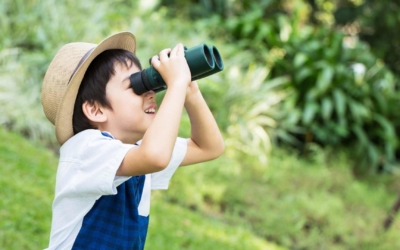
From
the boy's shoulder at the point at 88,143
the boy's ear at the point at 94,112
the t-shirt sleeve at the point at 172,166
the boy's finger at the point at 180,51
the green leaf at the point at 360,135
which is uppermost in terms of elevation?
the boy's finger at the point at 180,51

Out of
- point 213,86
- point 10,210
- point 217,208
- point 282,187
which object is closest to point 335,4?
point 213,86

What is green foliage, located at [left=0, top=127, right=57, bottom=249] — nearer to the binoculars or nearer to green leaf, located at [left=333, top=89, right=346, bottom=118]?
the binoculars

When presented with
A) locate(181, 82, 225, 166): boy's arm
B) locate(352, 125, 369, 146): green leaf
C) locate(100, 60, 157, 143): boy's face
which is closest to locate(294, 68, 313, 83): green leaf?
locate(352, 125, 369, 146): green leaf

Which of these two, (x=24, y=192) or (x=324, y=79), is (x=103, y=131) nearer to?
→ (x=24, y=192)

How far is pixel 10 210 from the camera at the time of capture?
3500 mm

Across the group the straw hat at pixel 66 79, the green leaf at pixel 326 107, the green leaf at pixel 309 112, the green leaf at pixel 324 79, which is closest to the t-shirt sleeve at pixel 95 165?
the straw hat at pixel 66 79

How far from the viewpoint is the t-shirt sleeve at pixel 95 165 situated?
1.72 meters

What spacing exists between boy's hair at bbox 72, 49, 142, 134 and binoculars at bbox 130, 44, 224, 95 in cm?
10

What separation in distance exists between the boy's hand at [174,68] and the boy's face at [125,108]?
139 mm

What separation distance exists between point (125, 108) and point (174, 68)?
22 centimetres

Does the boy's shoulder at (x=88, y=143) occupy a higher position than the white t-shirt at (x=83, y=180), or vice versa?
the boy's shoulder at (x=88, y=143)

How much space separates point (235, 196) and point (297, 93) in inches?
103

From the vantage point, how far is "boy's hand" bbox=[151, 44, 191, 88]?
1744 mm

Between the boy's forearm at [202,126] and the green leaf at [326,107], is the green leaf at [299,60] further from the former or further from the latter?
the boy's forearm at [202,126]
